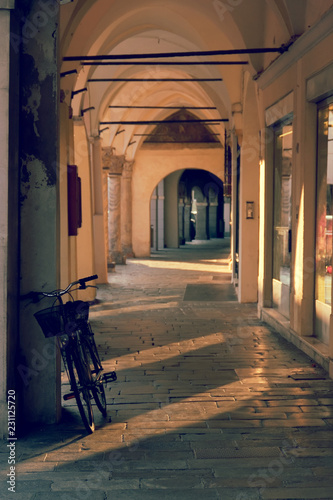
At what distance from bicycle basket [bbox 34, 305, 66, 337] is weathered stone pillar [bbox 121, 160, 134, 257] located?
20569mm

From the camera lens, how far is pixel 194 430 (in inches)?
189

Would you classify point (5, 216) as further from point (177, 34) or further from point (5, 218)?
point (177, 34)

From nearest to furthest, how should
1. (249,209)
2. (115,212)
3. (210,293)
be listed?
(249,209)
(210,293)
(115,212)

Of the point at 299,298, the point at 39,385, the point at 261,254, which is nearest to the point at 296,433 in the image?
the point at 39,385

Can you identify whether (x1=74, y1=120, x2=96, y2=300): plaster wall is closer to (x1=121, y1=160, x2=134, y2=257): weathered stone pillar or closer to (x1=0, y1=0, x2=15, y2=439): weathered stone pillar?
(x1=0, y1=0, x2=15, y2=439): weathered stone pillar

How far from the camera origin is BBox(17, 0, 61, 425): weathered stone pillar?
16.2ft

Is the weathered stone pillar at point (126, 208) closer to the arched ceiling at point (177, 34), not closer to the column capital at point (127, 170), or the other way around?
the column capital at point (127, 170)

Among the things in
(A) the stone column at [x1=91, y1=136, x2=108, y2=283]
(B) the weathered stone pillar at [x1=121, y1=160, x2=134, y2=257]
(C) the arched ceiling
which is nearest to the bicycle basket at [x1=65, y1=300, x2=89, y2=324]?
(C) the arched ceiling

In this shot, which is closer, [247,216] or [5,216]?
[5,216]

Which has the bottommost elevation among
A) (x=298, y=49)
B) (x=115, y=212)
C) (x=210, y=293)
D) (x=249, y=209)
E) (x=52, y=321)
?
(x=210, y=293)

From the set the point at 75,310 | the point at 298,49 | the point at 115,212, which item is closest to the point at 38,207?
the point at 75,310

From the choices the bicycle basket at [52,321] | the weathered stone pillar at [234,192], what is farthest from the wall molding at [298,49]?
the weathered stone pillar at [234,192]

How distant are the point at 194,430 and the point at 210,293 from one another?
899 cm

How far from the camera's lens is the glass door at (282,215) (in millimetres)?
9180
